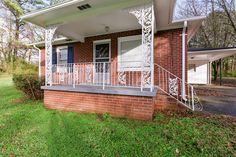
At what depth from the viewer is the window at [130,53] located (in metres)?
6.71

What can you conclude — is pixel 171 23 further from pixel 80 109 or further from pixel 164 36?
pixel 80 109

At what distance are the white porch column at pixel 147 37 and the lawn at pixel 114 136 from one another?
46.9 inches

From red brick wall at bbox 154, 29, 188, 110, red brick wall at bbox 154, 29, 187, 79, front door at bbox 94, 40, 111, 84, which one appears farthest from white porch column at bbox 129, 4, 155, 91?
front door at bbox 94, 40, 111, 84

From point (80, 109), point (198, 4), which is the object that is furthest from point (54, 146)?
point (198, 4)

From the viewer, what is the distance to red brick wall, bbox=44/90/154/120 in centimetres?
439

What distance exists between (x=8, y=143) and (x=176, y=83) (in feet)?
17.7

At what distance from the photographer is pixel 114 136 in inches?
137

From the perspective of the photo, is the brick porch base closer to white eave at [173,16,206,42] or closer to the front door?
the front door

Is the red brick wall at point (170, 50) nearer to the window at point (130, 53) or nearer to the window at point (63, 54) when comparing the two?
the window at point (130, 53)

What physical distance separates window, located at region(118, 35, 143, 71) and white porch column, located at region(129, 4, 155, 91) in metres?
2.01

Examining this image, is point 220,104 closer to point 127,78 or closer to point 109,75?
point 127,78

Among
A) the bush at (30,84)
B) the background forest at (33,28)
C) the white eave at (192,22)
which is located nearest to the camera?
the white eave at (192,22)

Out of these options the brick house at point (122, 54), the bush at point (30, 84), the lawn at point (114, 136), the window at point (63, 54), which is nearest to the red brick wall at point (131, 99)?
the brick house at point (122, 54)

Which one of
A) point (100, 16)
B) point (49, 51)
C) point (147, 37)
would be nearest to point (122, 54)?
point (100, 16)
